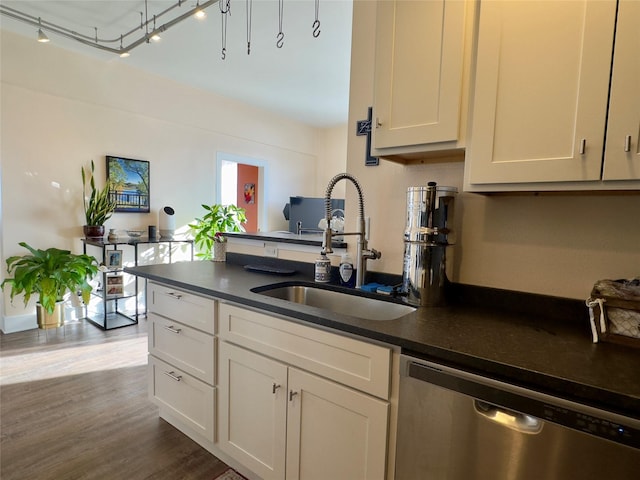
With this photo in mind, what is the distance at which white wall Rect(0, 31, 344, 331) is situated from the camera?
325 centimetres

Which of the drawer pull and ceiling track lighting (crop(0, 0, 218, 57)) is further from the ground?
ceiling track lighting (crop(0, 0, 218, 57))

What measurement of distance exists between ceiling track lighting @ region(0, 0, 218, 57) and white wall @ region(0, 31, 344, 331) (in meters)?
0.44

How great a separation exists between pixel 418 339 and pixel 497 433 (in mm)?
305

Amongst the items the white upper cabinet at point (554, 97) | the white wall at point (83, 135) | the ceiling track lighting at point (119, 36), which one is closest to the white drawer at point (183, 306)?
the white upper cabinet at point (554, 97)

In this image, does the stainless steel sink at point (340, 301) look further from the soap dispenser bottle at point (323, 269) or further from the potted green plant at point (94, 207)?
the potted green plant at point (94, 207)

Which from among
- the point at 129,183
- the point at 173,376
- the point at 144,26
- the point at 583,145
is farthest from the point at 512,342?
the point at 129,183

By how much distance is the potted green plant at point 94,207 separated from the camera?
3582 mm

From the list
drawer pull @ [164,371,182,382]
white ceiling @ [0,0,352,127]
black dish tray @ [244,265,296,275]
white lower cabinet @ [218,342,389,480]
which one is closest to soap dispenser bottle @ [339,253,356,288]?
black dish tray @ [244,265,296,275]

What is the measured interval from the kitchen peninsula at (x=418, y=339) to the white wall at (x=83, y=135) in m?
2.30

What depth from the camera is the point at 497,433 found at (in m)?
0.93

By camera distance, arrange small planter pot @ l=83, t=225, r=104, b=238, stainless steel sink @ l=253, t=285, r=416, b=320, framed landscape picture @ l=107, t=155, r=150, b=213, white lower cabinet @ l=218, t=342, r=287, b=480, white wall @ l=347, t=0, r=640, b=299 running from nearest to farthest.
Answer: white wall @ l=347, t=0, r=640, b=299 < white lower cabinet @ l=218, t=342, r=287, b=480 < stainless steel sink @ l=253, t=285, r=416, b=320 < small planter pot @ l=83, t=225, r=104, b=238 < framed landscape picture @ l=107, t=155, r=150, b=213

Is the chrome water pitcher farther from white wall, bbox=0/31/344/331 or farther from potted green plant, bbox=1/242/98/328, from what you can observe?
white wall, bbox=0/31/344/331

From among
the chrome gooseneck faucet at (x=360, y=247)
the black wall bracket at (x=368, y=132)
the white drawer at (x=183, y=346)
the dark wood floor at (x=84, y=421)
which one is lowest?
the dark wood floor at (x=84, y=421)

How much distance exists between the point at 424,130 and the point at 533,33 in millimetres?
436
